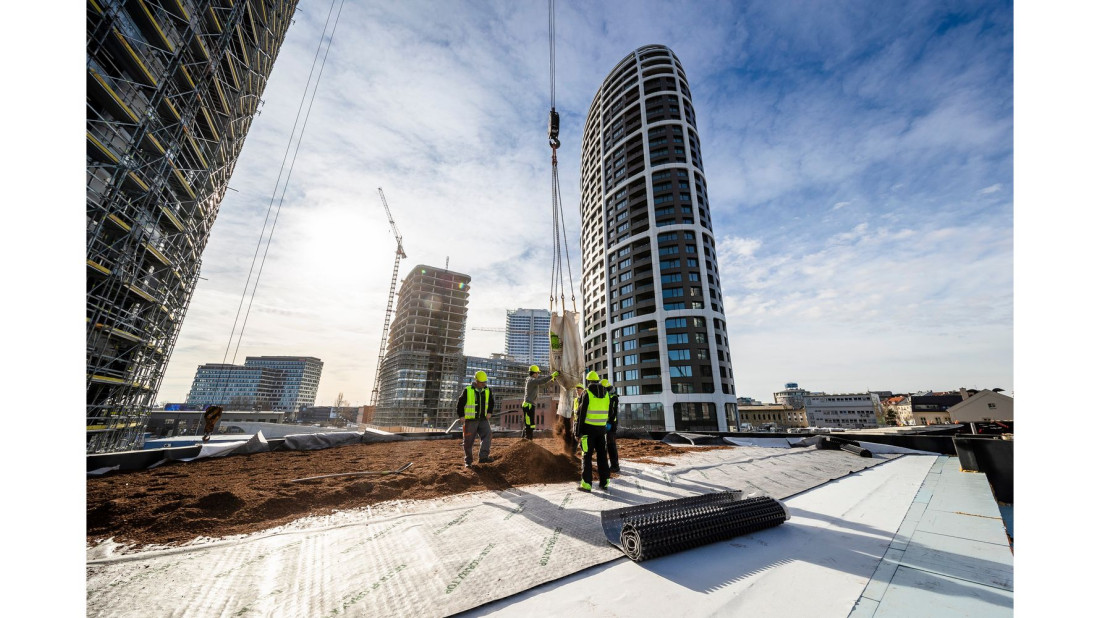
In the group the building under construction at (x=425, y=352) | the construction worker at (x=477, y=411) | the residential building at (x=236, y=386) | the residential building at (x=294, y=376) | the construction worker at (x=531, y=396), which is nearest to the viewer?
the construction worker at (x=477, y=411)

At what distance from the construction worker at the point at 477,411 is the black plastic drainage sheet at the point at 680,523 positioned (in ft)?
12.4

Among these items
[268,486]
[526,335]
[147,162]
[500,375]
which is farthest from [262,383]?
[268,486]

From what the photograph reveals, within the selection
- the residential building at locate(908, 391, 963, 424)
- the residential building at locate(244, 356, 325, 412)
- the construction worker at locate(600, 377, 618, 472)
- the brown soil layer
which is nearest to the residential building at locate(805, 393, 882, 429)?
the residential building at locate(908, 391, 963, 424)

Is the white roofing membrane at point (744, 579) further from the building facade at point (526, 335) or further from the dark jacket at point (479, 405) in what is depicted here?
the building facade at point (526, 335)

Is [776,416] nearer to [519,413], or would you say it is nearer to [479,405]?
[519,413]

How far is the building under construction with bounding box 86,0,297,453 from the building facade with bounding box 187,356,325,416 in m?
136

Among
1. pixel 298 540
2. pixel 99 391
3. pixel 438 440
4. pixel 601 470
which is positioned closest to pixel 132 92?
pixel 99 391

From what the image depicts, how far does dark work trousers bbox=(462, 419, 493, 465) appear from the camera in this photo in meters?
6.40

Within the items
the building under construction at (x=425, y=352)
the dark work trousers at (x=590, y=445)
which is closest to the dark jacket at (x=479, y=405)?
the dark work trousers at (x=590, y=445)

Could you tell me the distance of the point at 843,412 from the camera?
88.6 meters

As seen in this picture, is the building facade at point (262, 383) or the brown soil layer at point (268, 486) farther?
the building facade at point (262, 383)

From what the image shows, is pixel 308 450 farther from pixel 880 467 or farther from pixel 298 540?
pixel 880 467

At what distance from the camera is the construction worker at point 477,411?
22.0ft

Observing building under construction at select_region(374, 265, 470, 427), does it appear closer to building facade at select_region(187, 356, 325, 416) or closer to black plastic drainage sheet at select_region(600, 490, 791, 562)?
black plastic drainage sheet at select_region(600, 490, 791, 562)
